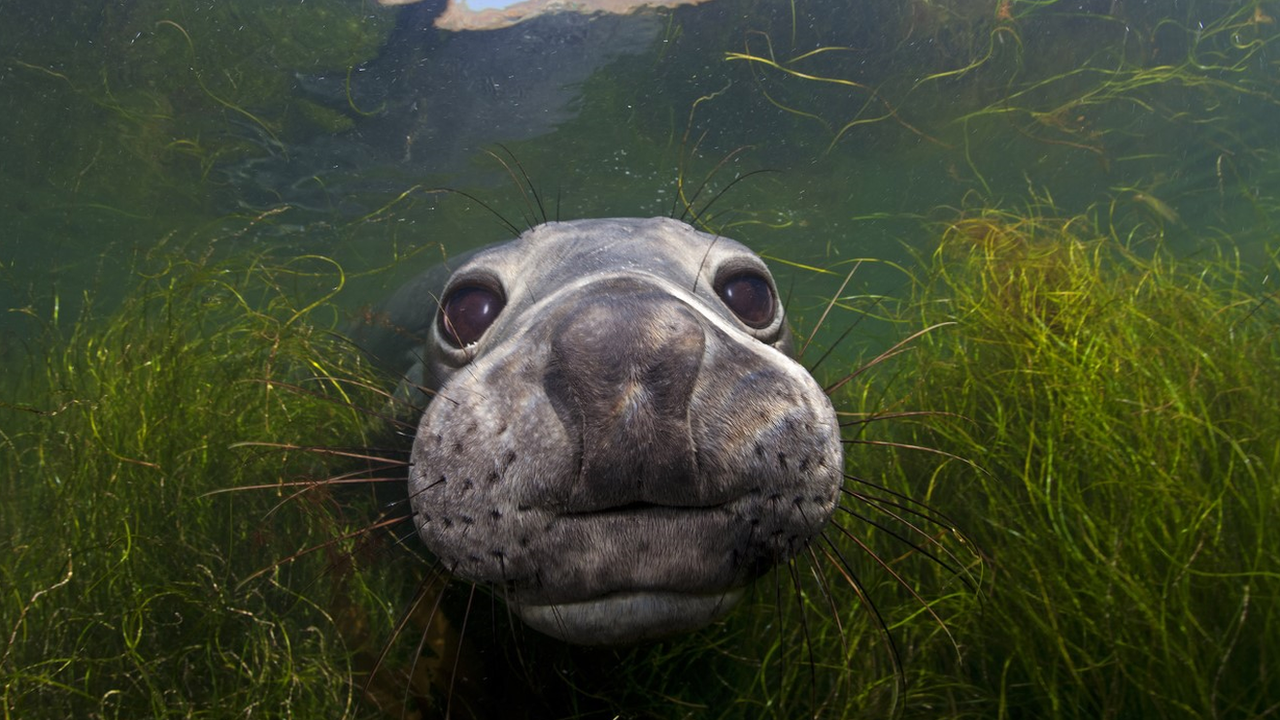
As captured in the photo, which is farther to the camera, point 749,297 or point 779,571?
point 779,571

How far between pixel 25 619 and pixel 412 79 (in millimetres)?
9911

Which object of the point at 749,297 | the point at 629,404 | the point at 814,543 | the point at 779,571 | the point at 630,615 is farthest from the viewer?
the point at 779,571

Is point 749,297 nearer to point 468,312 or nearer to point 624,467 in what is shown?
point 468,312

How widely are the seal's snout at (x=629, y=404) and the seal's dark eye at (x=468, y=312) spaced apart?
1.29 metres

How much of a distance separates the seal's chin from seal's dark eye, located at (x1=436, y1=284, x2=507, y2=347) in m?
1.31

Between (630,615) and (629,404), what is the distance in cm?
55

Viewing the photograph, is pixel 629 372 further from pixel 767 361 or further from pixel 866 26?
pixel 866 26

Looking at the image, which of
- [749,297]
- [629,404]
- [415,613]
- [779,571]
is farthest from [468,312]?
[779,571]

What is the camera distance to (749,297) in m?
2.93

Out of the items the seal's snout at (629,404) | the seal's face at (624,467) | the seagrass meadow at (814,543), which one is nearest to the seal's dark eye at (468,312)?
the seagrass meadow at (814,543)

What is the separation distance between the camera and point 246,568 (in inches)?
128

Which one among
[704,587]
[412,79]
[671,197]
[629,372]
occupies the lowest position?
[671,197]

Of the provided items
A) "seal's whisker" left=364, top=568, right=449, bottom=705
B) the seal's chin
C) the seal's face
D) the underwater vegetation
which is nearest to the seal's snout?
the seal's face

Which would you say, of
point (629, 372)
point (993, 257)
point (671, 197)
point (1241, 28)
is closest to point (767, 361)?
point (629, 372)
